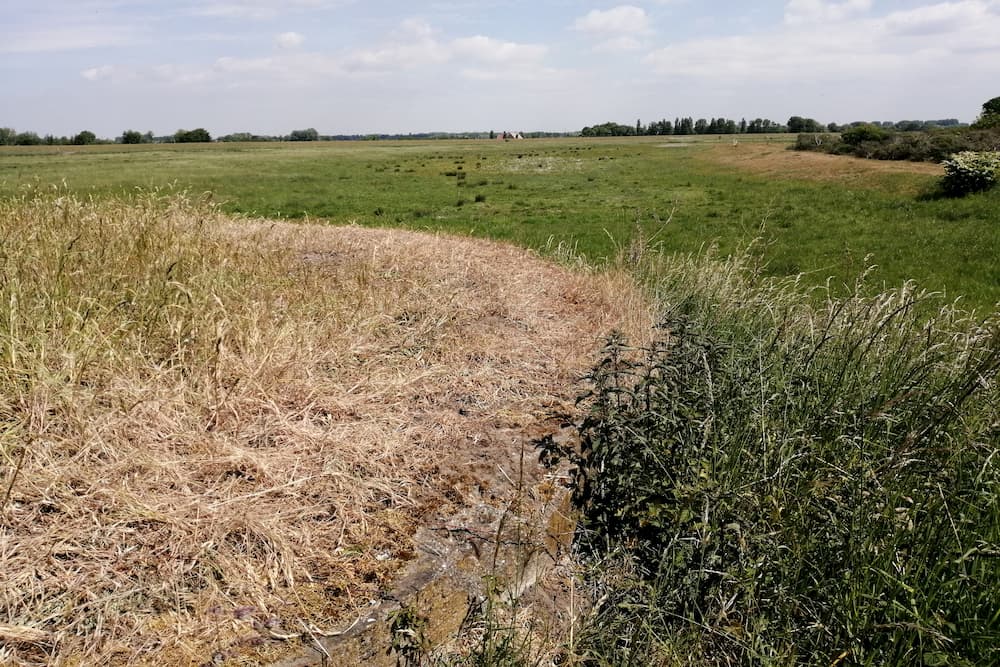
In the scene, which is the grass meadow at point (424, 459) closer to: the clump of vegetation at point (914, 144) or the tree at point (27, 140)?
the clump of vegetation at point (914, 144)

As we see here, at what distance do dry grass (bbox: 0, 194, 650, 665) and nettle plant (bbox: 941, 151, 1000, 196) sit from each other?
19.4 metres

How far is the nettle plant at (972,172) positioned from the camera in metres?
18.6

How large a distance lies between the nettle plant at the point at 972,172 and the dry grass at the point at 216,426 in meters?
19.4

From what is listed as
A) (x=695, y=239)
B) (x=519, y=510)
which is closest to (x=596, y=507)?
(x=519, y=510)

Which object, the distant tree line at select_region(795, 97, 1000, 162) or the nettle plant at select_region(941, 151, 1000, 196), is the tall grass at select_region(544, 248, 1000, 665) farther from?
the distant tree line at select_region(795, 97, 1000, 162)

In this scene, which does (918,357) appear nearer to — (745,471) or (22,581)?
(745,471)

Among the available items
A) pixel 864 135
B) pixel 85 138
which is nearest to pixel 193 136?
pixel 85 138

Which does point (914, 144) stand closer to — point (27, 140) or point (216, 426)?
point (216, 426)

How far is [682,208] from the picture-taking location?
22.8 meters

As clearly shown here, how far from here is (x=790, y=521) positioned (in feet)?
8.70

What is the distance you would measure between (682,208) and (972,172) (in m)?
8.98

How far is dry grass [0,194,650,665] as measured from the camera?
216 cm

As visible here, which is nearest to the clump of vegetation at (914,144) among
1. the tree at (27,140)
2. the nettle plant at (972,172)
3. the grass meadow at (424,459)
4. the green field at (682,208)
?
the green field at (682,208)

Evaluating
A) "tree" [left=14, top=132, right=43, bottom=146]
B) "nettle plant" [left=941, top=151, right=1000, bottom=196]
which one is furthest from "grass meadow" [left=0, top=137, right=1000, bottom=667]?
"tree" [left=14, top=132, right=43, bottom=146]
